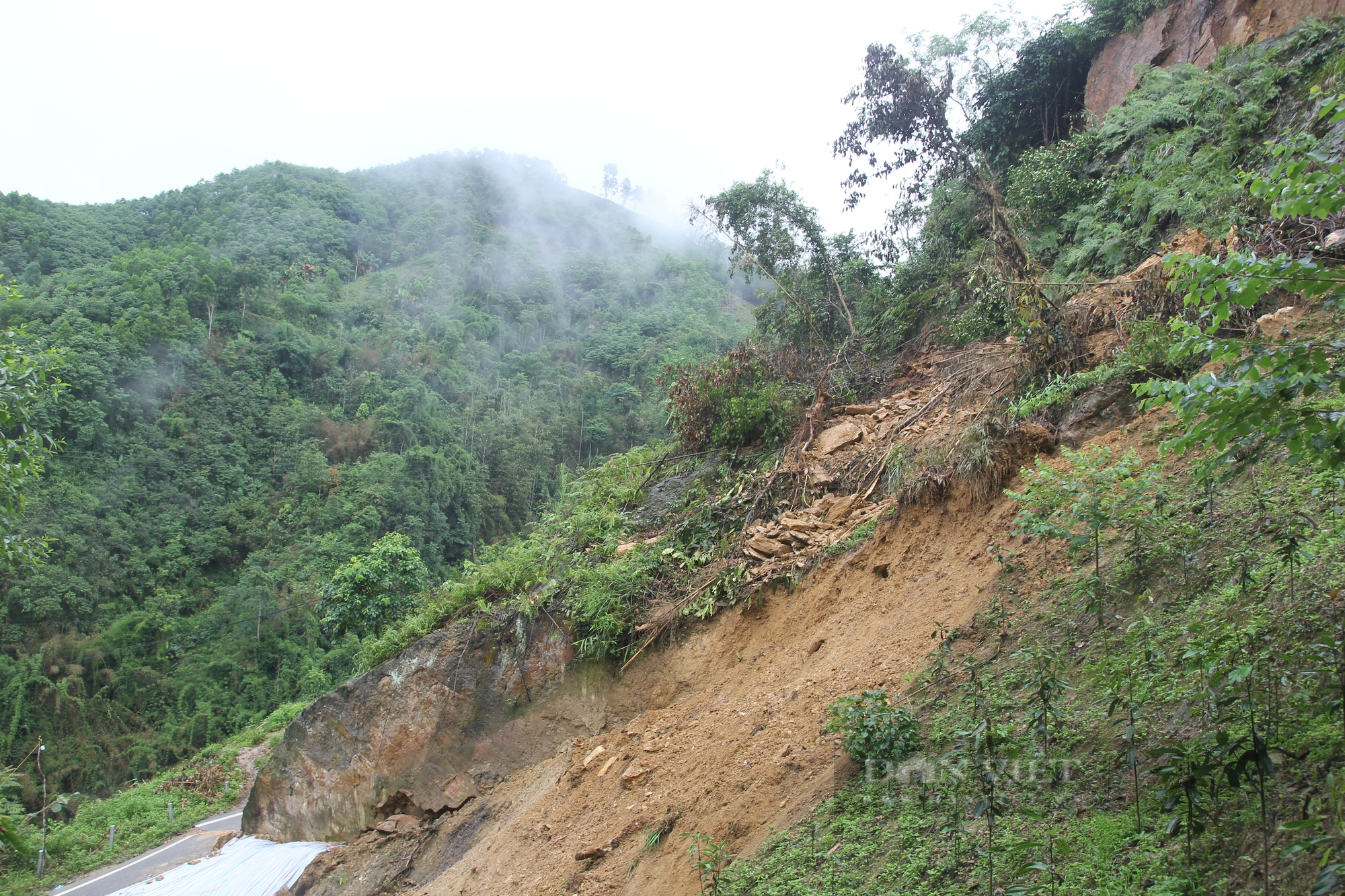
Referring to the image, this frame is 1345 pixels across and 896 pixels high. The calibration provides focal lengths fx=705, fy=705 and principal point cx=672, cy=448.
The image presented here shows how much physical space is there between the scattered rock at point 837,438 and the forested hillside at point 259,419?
371 centimetres

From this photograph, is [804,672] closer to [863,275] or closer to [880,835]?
[880,835]

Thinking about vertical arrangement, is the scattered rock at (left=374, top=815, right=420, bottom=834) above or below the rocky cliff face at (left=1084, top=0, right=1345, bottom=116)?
below

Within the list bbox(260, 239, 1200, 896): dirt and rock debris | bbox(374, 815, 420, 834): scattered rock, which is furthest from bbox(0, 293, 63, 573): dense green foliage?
bbox(374, 815, 420, 834): scattered rock

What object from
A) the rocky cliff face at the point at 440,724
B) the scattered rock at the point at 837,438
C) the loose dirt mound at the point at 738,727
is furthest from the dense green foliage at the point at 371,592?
the scattered rock at the point at 837,438

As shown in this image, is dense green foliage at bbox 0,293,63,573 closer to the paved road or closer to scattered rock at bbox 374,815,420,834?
scattered rock at bbox 374,815,420,834

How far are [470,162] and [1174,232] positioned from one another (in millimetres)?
106491

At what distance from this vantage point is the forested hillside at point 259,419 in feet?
92.8

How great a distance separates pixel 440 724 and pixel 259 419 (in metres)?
38.2

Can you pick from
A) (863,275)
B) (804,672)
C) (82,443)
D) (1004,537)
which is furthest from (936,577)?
(82,443)

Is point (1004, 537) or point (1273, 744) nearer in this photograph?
point (1273, 744)

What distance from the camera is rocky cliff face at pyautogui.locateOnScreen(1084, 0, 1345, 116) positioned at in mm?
9391

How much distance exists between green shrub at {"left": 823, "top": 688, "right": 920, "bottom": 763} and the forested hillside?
288 inches

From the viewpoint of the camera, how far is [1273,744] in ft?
8.13

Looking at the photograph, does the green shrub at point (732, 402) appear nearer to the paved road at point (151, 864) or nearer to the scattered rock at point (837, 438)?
the scattered rock at point (837, 438)
